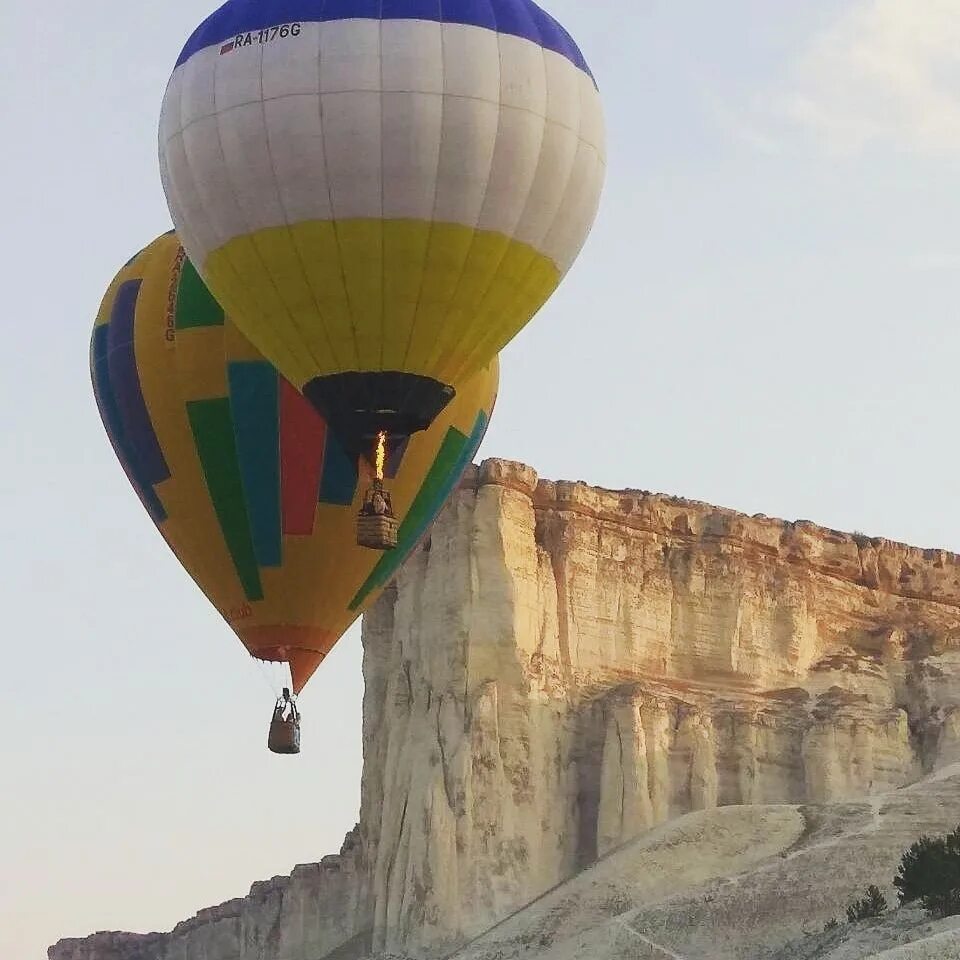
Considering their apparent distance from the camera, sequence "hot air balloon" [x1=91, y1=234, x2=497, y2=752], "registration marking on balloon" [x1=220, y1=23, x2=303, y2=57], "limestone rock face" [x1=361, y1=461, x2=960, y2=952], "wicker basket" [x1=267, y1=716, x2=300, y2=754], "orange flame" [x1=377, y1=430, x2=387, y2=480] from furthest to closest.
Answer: "limestone rock face" [x1=361, y1=461, x2=960, y2=952]
"hot air balloon" [x1=91, y1=234, x2=497, y2=752]
"wicker basket" [x1=267, y1=716, x2=300, y2=754]
"orange flame" [x1=377, y1=430, x2=387, y2=480]
"registration marking on balloon" [x1=220, y1=23, x2=303, y2=57]

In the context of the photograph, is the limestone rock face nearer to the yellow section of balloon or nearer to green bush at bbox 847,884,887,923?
green bush at bbox 847,884,887,923

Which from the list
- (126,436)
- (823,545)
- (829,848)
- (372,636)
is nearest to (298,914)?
(372,636)

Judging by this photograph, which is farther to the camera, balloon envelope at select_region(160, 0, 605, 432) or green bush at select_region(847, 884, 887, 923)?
green bush at select_region(847, 884, 887, 923)

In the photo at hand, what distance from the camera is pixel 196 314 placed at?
147ft

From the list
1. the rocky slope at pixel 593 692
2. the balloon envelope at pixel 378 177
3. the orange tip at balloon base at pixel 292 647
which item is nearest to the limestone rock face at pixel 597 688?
the rocky slope at pixel 593 692

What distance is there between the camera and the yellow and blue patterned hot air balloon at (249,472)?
1729 inches

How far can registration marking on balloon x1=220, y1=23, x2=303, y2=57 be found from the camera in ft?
127

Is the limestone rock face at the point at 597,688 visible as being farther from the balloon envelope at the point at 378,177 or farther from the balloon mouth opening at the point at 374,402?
the balloon envelope at the point at 378,177

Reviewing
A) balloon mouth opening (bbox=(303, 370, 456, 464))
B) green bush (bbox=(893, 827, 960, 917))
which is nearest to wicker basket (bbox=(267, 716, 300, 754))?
balloon mouth opening (bbox=(303, 370, 456, 464))

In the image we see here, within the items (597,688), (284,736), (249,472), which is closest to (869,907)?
(284,736)

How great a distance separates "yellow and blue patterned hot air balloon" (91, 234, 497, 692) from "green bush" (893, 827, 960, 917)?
12.2m

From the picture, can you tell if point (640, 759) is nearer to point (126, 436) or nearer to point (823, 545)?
point (823, 545)

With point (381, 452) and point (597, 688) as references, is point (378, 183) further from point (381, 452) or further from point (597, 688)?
point (597, 688)

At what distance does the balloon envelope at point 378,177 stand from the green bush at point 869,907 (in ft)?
62.7
